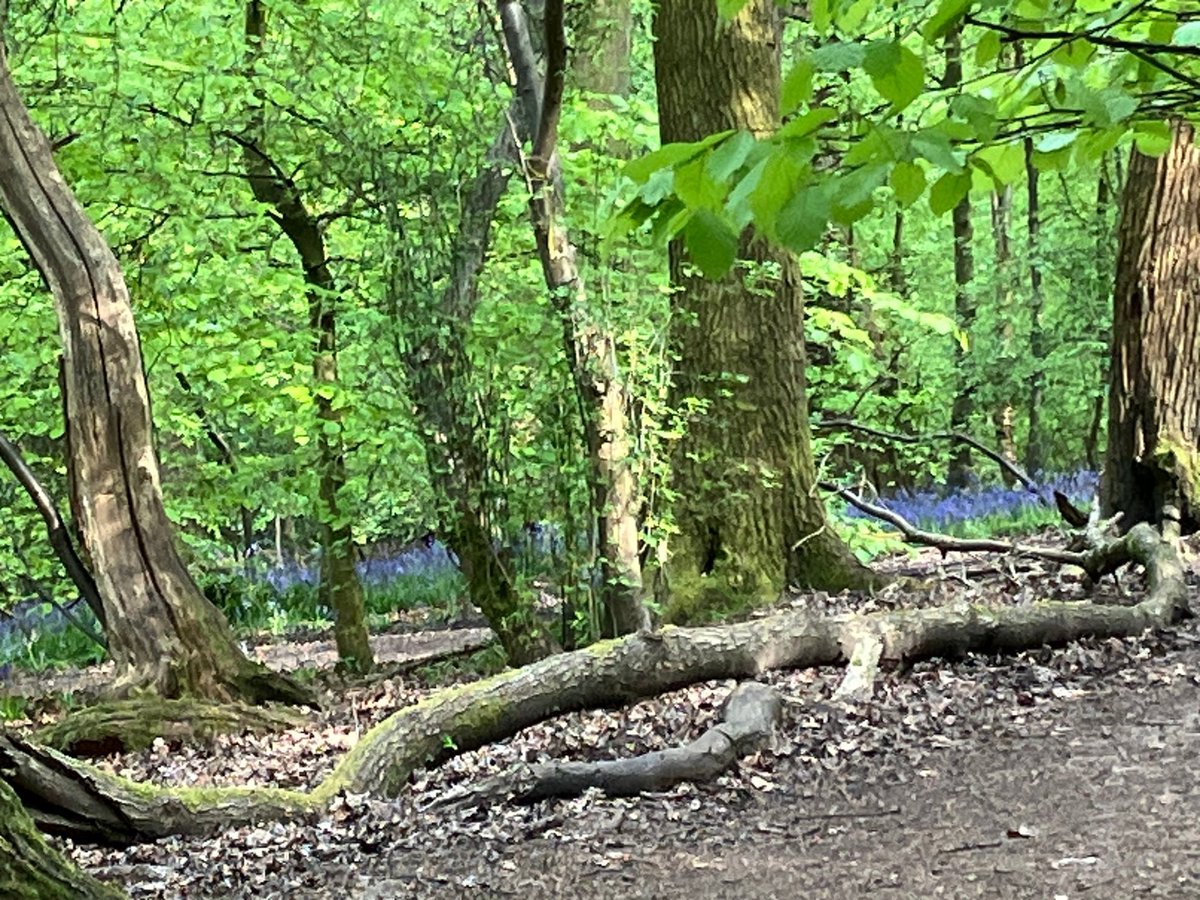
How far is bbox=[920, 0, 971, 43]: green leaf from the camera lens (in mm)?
1365

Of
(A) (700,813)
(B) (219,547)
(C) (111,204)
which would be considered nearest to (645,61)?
(B) (219,547)

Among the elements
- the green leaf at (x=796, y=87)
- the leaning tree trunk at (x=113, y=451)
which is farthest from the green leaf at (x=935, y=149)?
the leaning tree trunk at (x=113, y=451)

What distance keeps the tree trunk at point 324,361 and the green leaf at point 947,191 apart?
163 inches

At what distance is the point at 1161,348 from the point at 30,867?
253 inches

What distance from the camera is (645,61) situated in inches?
504

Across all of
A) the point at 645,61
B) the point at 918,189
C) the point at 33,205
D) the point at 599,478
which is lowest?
the point at 599,478

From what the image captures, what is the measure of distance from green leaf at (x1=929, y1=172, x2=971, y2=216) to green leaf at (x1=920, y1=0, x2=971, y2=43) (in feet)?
0.65

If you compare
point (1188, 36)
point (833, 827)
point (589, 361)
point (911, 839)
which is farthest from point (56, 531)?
point (1188, 36)

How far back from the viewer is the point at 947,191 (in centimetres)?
156

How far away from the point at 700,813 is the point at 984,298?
13.5 meters

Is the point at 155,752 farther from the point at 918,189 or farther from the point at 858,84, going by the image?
the point at 858,84

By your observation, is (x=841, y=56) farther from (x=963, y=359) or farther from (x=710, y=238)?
(x=963, y=359)

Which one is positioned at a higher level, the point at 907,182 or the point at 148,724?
the point at 907,182

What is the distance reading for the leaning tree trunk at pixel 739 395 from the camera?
646 centimetres
